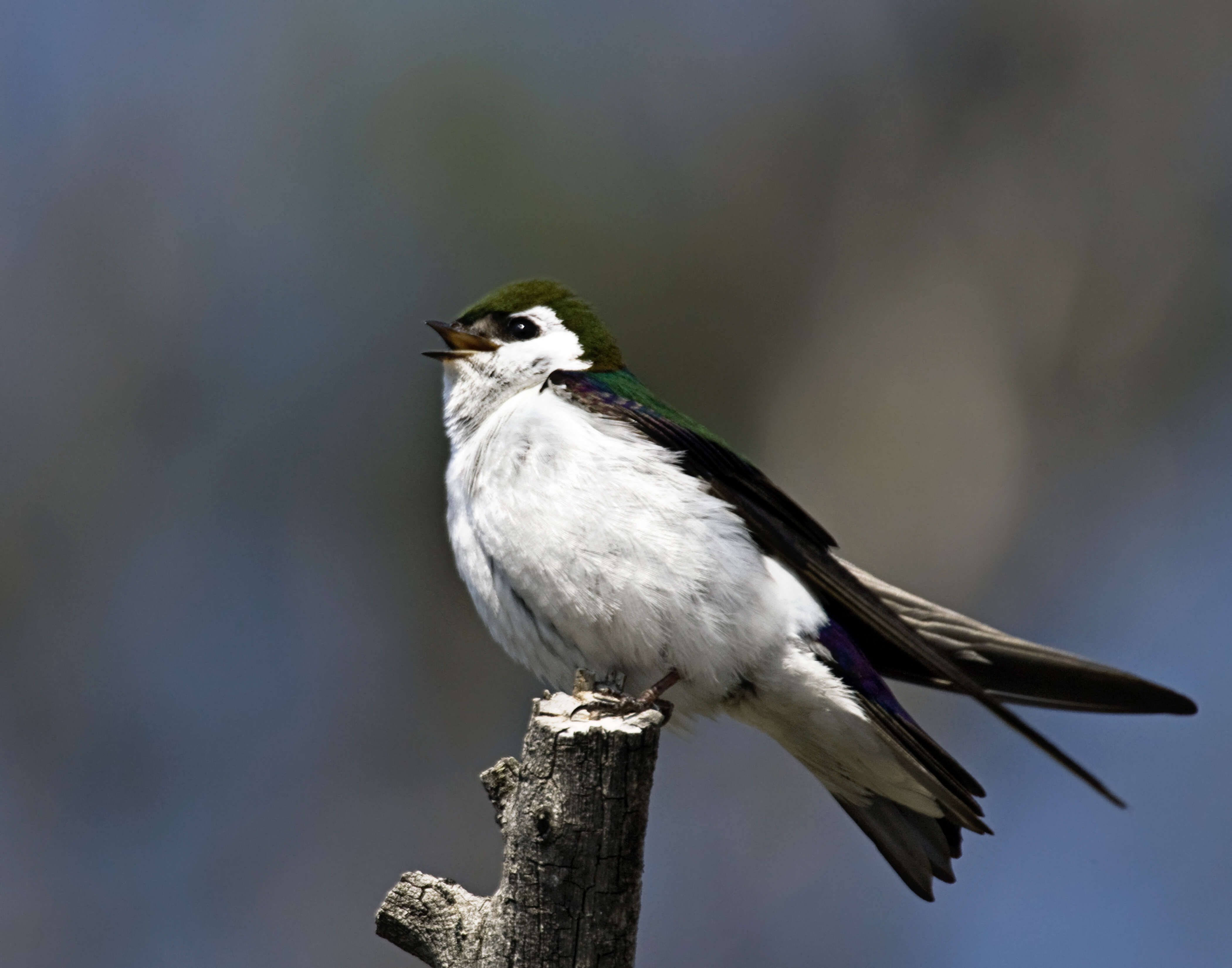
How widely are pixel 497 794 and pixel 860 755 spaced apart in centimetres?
127

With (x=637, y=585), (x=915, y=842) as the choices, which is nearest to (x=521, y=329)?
(x=637, y=585)

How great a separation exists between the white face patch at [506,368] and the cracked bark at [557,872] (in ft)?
5.08

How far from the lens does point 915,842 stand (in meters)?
3.65

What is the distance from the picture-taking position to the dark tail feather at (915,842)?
143 inches

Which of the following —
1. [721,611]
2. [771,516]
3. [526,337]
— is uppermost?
[526,337]

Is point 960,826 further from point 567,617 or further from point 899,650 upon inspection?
point 567,617

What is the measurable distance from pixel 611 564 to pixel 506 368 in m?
1.00

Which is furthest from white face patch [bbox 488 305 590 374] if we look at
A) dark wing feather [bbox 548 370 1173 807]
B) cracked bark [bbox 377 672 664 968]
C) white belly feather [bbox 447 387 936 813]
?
cracked bark [bbox 377 672 664 968]

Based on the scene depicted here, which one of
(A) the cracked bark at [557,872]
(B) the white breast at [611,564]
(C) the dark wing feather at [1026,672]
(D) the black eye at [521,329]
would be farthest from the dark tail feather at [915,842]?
(D) the black eye at [521,329]

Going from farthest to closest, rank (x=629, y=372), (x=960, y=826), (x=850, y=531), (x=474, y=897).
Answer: (x=850, y=531) → (x=629, y=372) → (x=960, y=826) → (x=474, y=897)

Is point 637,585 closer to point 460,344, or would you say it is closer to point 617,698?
point 617,698

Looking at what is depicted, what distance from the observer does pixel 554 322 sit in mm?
4266

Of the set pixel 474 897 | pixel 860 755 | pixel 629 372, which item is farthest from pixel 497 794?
pixel 629 372

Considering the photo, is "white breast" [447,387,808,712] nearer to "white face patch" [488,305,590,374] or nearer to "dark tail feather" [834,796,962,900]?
"white face patch" [488,305,590,374]
